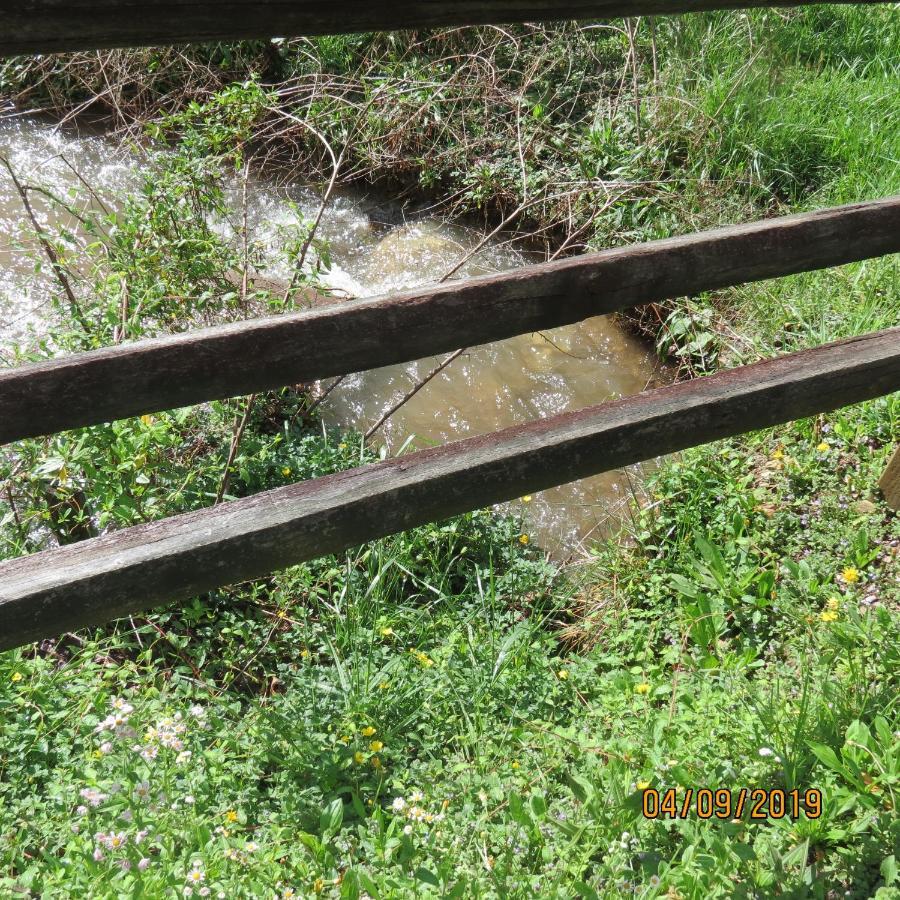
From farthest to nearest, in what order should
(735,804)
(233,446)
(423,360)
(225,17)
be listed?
(423,360) < (233,446) < (735,804) < (225,17)

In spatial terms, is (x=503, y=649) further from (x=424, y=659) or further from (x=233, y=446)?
(x=233, y=446)

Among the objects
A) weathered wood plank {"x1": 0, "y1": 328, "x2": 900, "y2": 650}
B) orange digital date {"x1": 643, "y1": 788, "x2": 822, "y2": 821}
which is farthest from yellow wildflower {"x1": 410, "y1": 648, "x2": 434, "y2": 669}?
weathered wood plank {"x1": 0, "y1": 328, "x2": 900, "y2": 650}

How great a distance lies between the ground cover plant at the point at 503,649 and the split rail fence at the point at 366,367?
0.83m

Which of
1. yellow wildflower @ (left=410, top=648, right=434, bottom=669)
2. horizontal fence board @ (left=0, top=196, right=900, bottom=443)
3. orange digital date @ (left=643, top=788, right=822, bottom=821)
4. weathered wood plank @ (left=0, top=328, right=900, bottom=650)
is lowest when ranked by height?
yellow wildflower @ (left=410, top=648, right=434, bottom=669)

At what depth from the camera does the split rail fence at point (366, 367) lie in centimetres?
139

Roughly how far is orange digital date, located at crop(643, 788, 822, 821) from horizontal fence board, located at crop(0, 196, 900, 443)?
1.27 metres

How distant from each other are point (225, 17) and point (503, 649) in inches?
89.8

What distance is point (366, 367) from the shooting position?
1.70 m

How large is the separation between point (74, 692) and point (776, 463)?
2957 mm

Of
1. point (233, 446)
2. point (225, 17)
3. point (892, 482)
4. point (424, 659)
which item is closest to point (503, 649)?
point (424, 659)

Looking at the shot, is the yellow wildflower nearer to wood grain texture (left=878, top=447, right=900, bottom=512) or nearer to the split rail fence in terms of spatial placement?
the split rail fence

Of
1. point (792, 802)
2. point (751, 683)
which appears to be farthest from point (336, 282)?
point (792, 802)

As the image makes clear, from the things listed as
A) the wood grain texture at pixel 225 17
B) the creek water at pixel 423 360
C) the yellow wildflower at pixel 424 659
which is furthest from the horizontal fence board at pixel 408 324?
the creek water at pixel 423 360

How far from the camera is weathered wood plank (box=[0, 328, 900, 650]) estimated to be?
4.87ft
